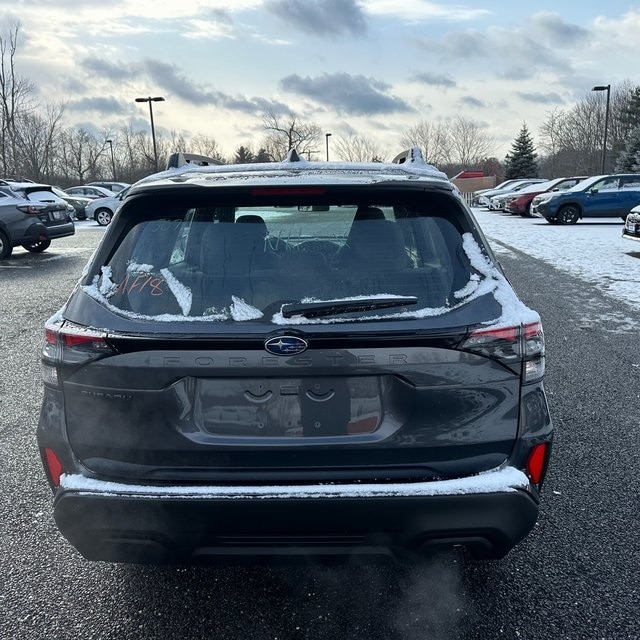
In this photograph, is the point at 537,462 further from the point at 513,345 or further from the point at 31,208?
the point at 31,208

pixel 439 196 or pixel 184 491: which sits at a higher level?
pixel 439 196

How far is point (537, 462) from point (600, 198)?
69.7 feet

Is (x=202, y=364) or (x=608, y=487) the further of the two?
(x=608, y=487)

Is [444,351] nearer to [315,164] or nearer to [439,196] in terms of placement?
[439,196]

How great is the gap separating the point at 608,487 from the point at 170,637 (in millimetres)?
2442

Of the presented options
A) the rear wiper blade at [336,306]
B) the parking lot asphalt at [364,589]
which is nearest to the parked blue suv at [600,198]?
the parking lot asphalt at [364,589]

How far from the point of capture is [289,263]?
2.19 m

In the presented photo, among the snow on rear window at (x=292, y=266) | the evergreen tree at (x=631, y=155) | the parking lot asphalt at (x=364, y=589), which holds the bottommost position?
the parking lot asphalt at (x=364, y=589)

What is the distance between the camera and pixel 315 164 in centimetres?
279

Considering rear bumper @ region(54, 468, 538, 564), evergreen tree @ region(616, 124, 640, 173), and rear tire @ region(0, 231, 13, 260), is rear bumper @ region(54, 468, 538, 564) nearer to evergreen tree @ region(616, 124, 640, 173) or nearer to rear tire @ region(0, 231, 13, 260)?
rear tire @ region(0, 231, 13, 260)

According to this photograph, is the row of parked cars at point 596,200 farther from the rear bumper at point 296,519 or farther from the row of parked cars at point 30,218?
the rear bumper at point 296,519

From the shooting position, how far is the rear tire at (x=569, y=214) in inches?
835

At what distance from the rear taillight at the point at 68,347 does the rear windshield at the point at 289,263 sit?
13cm

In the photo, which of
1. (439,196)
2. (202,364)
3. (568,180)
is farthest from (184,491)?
(568,180)
